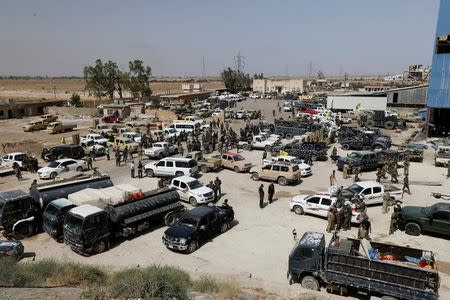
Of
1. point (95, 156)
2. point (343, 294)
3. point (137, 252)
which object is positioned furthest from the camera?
point (95, 156)

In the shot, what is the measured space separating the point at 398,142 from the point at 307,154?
583 inches

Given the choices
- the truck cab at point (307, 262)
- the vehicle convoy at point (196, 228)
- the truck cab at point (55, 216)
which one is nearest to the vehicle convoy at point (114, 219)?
the truck cab at point (55, 216)

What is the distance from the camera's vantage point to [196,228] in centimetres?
1608

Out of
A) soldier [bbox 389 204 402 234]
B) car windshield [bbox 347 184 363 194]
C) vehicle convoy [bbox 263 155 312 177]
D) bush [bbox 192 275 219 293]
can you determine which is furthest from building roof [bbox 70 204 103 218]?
vehicle convoy [bbox 263 155 312 177]

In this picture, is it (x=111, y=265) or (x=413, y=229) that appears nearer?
(x=111, y=265)

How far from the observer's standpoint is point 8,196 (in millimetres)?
17703

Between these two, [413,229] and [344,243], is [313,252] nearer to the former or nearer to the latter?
[344,243]

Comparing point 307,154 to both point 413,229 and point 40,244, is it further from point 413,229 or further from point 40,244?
point 40,244

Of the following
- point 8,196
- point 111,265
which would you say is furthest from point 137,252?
point 8,196

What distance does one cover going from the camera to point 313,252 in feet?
41.7

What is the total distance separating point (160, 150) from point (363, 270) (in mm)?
22872

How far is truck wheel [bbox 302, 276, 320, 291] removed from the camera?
12.7 meters

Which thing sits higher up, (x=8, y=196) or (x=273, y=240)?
(x=8, y=196)

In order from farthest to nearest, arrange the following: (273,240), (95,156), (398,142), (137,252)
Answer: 1. (398,142)
2. (95,156)
3. (273,240)
4. (137,252)
